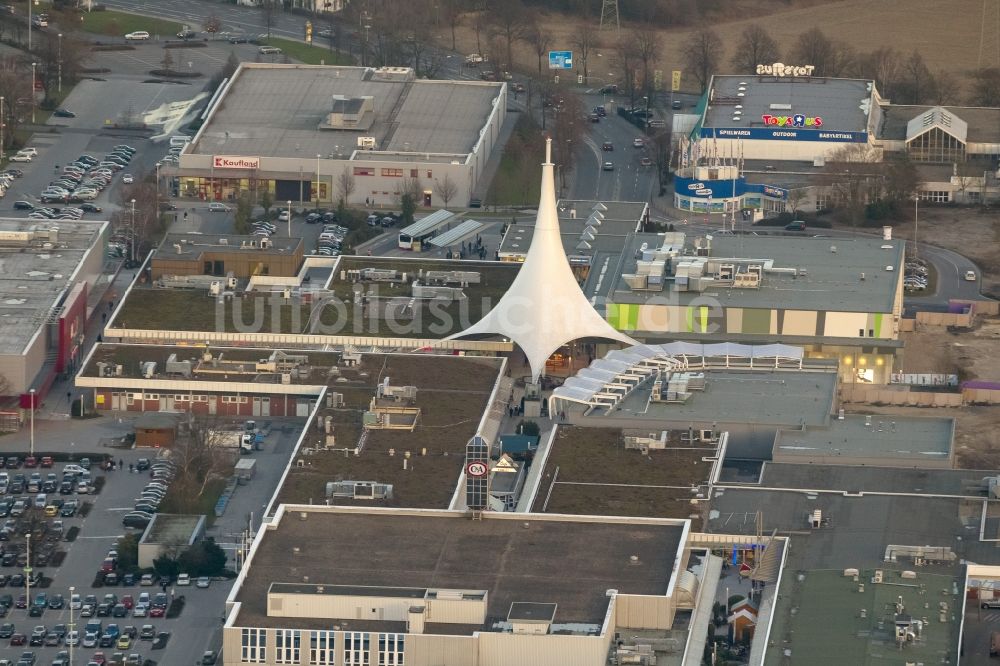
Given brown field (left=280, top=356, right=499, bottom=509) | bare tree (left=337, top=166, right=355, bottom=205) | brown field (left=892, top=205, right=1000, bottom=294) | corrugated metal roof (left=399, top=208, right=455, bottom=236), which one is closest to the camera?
brown field (left=280, top=356, right=499, bottom=509)

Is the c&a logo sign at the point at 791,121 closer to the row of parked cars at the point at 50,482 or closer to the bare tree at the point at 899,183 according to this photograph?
the bare tree at the point at 899,183

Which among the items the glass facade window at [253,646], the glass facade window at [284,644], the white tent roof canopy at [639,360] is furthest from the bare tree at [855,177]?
the glass facade window at [253,646]

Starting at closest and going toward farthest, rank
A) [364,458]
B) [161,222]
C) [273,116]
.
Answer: [364,458] < [161,222] < [273,116]

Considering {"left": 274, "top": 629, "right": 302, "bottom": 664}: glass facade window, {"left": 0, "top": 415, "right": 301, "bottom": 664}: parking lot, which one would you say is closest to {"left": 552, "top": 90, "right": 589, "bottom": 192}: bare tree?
{"left": 0, "top": 415, "right": 301, "bottom": 664}: parking lot

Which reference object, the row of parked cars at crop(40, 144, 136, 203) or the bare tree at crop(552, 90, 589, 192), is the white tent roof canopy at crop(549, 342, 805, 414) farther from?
the row of parked cars at crop(40, 144, 136, 203)

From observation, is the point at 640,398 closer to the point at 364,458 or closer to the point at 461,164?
the point at 364,458

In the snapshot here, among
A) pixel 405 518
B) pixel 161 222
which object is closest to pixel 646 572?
pixel 405 518
